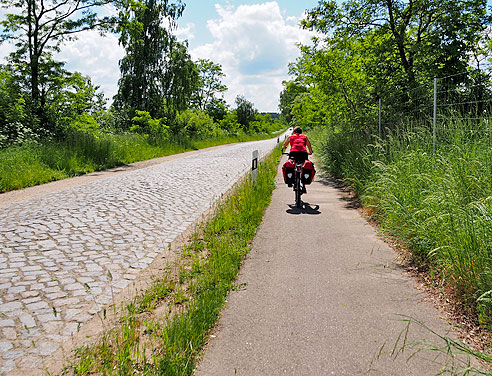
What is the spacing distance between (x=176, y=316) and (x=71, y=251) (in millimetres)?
2908

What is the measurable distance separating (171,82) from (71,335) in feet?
97.9

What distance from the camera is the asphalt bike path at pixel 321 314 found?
285cm

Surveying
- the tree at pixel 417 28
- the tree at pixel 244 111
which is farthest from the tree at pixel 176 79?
the tree at pixel 244 111

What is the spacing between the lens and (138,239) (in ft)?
20.4

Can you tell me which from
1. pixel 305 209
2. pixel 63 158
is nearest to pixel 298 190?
pixel 305 209

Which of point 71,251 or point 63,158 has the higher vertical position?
point 63,158

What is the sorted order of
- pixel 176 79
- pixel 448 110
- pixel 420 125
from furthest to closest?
pixel 176 79, pixel 420 125, pixel 448 110

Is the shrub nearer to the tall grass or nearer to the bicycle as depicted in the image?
the bicycle

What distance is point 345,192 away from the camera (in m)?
10.8

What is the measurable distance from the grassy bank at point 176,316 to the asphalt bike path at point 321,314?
15 centimetres

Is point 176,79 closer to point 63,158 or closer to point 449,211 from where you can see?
point 63,158

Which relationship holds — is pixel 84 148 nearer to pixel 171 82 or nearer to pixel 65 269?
pixel 65 269

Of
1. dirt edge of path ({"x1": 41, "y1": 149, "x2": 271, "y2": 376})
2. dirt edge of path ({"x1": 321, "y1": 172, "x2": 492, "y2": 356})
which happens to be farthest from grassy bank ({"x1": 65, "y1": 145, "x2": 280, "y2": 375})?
dirt edge of path ({"x1": 321, "y1": 172, "x2": 492, "y2": 356})

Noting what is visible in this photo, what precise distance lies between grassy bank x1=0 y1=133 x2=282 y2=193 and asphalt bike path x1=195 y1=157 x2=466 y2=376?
866 cm
